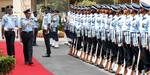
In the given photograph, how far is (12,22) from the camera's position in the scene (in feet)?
55.9

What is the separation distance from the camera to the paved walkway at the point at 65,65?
14875 millimetres

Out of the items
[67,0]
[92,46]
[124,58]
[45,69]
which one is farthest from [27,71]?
[67,0]

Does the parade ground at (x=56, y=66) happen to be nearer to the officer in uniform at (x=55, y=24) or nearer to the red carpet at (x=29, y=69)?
the red carpet at (x=29, y=69)

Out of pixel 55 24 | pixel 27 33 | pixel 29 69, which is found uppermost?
pixel 55 24

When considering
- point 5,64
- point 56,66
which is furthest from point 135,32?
point 56,66

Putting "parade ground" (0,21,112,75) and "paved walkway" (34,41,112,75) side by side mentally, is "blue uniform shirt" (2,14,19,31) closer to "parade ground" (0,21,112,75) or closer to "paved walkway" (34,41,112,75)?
"parade ground" (0,21,112,75)

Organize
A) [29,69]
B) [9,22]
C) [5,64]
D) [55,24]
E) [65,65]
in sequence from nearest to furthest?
[5,64] < [29,69] < [65,65] < [9,22] < [55,24]

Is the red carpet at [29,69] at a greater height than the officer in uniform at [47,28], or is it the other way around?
the officer in uniform at [47,28]

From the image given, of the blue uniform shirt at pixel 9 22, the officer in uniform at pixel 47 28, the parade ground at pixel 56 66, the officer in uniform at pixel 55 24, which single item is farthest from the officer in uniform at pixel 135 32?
the officer in uniform at pixel 55 24

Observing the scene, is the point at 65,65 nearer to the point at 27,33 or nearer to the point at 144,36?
the point at 27,33

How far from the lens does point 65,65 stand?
16.6 meters

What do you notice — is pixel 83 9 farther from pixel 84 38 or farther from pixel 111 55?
pixel 111 55

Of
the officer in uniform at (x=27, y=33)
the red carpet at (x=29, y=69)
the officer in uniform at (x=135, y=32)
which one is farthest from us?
the officer in uniform at (x=27, y=33)

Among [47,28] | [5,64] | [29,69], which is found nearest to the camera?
[5,64]
